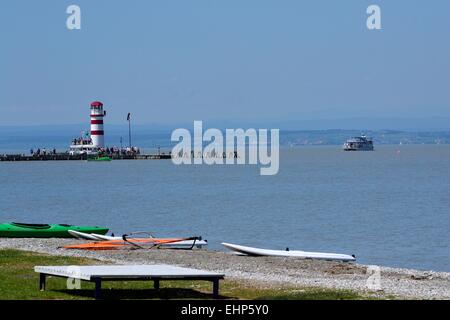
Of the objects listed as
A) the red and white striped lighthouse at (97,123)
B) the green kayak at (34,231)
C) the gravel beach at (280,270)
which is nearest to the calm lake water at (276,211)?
the green kayak at (34,231)

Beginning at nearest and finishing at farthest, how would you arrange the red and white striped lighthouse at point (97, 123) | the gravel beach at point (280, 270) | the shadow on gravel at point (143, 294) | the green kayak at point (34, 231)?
the shadow on gravel at point (143, 294)
the gravel beach at point (280, 270)
the green kayak at point (34, 231)
the red and white striped lighthouse at point (97, 123)

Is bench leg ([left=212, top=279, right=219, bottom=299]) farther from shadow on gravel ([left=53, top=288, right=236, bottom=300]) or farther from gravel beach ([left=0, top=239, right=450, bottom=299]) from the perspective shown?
gravel beach ([left=0, top=239, right=450, bottom=299])

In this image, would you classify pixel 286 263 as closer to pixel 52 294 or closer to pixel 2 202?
pixel 52 294

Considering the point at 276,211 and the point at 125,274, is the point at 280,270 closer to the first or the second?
the point at 125,274

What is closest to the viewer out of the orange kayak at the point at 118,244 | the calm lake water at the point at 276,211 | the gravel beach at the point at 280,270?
the gravel beach at the point at 280,270

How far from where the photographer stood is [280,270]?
27.2 meters

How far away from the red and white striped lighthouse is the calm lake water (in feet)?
120

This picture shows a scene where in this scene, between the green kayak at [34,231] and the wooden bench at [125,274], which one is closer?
the wooden bench at [125,274]

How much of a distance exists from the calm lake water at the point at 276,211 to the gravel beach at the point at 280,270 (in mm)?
11268

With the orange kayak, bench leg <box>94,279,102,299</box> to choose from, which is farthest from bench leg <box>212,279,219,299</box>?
the orange kayak

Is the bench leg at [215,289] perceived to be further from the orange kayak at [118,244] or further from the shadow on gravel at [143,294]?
the orange kayak at [118,244]

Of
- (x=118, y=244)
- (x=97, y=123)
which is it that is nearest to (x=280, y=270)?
(x=118, y=244)

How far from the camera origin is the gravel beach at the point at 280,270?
2164cm
